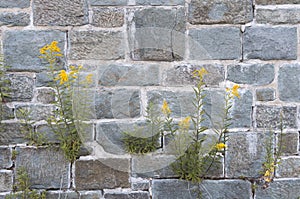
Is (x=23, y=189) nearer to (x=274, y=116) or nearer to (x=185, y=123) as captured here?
(x=185, y=123)

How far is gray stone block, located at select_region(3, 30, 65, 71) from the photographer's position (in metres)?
3.13

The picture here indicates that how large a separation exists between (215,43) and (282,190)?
50.7 inches

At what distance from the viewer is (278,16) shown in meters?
3.14

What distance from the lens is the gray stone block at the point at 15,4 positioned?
3.10 m

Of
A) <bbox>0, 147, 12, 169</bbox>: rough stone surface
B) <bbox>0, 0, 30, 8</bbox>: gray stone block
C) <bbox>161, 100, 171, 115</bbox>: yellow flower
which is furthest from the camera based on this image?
<bbox>0, 147, 12, 169</bbox>: rough stone surface

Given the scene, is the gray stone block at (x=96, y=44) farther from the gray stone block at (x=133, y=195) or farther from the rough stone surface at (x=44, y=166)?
the gray stone block at (x=133, y=195)

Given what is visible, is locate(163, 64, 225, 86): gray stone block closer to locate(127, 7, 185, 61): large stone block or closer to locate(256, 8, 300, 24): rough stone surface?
locate(127, 7, 185, 61): large stone block

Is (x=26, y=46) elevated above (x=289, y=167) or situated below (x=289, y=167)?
above

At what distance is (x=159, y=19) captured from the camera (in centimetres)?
312

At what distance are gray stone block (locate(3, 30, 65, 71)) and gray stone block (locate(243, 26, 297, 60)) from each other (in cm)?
145

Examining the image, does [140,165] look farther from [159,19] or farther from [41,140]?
[159,19]

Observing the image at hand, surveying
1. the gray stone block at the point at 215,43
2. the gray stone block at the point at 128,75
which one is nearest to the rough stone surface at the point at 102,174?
the gray stone block at the point at 128,75

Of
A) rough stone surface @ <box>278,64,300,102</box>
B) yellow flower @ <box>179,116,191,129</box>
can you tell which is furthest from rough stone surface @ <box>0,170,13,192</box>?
rough stone surface @ <box>278,64,300,102</box>

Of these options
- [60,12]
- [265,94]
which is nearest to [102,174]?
[60,12]
